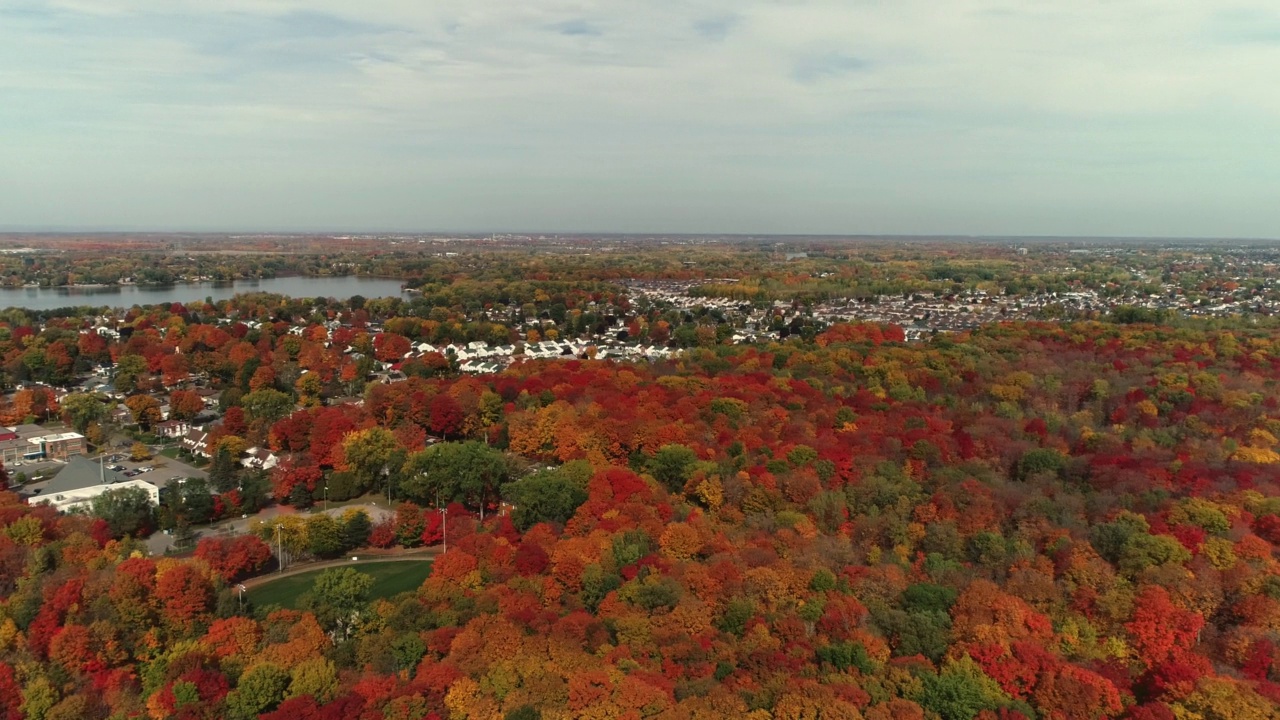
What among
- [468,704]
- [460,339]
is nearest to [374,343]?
[460,339]

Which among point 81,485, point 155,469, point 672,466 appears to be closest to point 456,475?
point 672,466

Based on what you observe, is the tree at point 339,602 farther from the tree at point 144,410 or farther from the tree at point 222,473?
the tree at point 144,410

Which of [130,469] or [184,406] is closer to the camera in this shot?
[130,469]

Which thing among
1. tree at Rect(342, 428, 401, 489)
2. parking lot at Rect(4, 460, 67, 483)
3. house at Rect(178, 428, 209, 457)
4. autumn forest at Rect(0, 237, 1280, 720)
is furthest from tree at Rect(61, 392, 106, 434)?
tree at Rect(342, 428, 401, 489)

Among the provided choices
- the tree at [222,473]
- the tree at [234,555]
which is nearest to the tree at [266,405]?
the tree at [222,473]

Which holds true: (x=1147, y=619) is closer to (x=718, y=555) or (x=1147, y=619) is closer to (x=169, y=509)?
(x=718, y=555)

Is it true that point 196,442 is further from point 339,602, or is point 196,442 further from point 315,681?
point 315,681

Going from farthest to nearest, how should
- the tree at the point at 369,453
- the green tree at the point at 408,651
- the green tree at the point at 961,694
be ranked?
the tree at the point at 369,453 < the green tree at the point at 408,651 < the green tree at the point at 961,694
